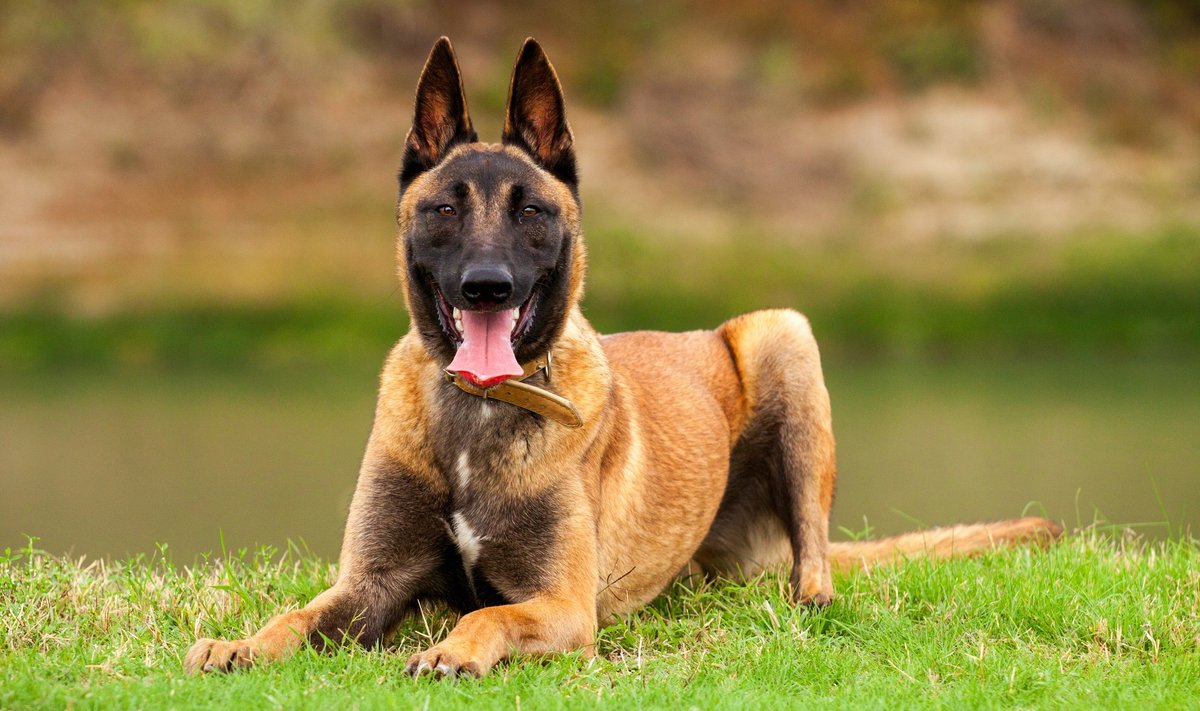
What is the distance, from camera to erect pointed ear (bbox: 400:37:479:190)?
4.93m

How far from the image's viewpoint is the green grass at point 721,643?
12.8 ft

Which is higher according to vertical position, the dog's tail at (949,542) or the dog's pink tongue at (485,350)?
the dog's pink tongue at (485,350)

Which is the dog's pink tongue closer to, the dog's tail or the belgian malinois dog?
the belgian malinois dog

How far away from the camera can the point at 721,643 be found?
15.5 ft

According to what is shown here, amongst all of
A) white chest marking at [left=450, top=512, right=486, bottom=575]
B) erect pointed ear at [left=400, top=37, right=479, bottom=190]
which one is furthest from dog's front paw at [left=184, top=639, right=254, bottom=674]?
erect pointed ear at [left=400, top=37, right=479, bottom=190]

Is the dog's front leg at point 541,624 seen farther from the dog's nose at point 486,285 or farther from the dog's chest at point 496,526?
the dog's nose at point 486,285

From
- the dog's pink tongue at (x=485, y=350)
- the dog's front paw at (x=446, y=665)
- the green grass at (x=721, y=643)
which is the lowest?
the green grass at (x=721, y=643)

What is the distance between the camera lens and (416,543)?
4656 millimetres

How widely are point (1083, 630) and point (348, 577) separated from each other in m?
2.88

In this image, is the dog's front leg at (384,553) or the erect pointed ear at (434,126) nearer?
the dog's front leg at (384,553)

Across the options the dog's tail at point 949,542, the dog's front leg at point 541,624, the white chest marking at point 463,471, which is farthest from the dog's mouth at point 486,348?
the dog's tail at point 949,542

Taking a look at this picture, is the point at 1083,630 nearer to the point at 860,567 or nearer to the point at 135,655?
the point at 860,567

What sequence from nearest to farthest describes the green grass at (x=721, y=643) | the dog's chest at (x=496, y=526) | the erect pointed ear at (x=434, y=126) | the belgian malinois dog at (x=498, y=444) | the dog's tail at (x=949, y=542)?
the green grass at (x=721, y=643), the belgian malinois dog at (x=498, y=444), the dog's chest at (x=496, y=526), the erect pointed ear at (x=434, y=126), the dog's tail at (x=949, y=542)

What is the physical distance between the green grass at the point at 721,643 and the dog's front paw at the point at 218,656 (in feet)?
0.27
